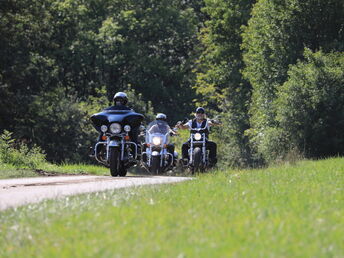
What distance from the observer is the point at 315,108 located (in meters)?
34.4

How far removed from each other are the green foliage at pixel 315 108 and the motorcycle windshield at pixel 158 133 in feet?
→ 34.0

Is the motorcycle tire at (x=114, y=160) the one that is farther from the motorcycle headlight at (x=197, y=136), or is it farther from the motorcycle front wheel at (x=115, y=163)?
the motorcycle headlight at (x=197, y=136)

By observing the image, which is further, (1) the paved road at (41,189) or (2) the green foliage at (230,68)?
(2) the green foliage at (230,68)

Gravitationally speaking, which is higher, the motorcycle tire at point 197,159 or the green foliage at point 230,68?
the green foliage at point 230,68

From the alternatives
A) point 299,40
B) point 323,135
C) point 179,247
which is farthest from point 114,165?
point 299,40

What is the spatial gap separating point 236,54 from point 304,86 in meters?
20.3

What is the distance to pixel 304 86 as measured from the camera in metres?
35.2

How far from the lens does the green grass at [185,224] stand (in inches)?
276

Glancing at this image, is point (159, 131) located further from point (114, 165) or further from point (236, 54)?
point (236, 54)

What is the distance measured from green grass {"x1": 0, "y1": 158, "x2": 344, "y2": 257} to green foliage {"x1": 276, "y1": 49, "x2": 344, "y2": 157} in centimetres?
2171

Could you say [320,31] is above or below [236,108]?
above

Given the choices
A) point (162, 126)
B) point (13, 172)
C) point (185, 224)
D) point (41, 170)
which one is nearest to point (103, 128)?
point (13, 172)

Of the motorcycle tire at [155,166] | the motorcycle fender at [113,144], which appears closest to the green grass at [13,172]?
the motorcycle fender at [113,144]

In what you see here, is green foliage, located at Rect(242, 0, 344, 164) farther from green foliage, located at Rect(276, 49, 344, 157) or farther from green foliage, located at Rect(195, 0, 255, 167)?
green foliage, located at Rect(195, 0, 255, 167)
